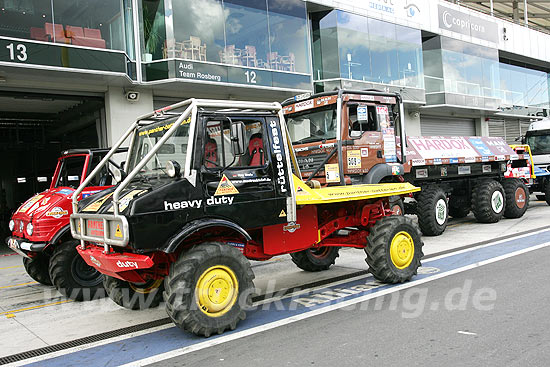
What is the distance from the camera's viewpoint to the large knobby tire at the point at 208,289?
488cm

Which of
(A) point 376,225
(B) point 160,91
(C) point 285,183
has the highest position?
(B) point 160,91

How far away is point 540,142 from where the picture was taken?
18.7 metres

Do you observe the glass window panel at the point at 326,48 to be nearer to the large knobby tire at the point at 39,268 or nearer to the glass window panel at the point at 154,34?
the glass window panel at the point at 154,34

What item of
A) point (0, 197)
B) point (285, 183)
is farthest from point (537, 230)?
point (0, 197)

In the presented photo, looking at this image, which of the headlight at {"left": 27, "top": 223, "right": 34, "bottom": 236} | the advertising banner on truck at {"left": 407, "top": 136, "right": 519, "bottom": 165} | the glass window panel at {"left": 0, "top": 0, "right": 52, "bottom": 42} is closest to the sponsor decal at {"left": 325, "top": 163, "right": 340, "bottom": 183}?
the advertising banner on truck at {"left": 407, "top": 136, "right": 519, "bottom": 165}

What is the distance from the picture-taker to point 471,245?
32.2 ft

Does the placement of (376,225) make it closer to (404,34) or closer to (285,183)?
(285,183)

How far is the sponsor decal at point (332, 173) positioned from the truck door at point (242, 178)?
130 inches

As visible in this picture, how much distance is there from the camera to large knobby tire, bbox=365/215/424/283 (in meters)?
6.70

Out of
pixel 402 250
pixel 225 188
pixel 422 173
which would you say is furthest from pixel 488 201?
pixel 225 188

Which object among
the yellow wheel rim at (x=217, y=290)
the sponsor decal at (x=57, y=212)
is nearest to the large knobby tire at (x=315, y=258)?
the yellow wheel rim at (x=217, y=290)

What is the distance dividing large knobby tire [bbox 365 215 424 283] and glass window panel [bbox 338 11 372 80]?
14999 mm

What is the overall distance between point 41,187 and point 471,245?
1533cm

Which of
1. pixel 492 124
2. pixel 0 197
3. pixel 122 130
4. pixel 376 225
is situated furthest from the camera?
pixel 492 124
